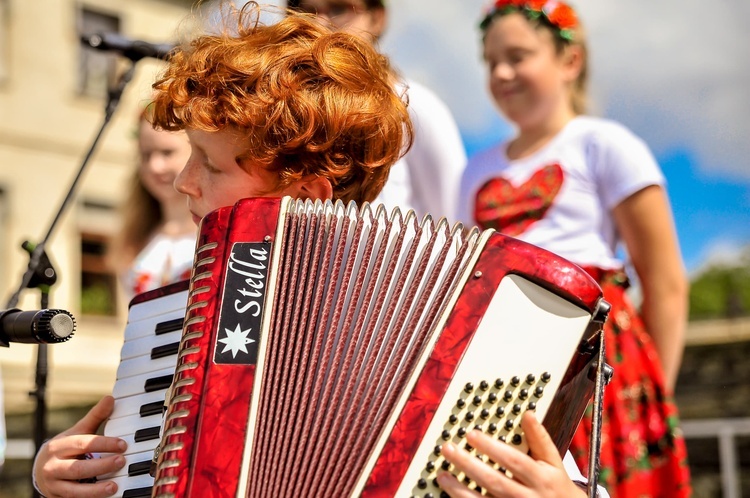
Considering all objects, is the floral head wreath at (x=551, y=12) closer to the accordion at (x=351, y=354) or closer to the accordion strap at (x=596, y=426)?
the accordion at (x=351, y=354)

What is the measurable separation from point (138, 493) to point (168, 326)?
26 cm

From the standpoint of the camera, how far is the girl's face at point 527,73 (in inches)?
113

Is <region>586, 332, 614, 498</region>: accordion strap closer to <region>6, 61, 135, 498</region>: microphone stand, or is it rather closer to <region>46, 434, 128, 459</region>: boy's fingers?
<region>46, 434, 128, 459</region>: boy's fingers

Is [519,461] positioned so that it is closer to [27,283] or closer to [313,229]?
[313,229]

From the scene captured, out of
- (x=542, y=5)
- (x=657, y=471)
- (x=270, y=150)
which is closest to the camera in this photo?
(x=270, y=150)

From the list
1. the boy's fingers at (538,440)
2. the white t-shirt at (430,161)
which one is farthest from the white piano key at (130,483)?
the white t-shirt at (430,161)

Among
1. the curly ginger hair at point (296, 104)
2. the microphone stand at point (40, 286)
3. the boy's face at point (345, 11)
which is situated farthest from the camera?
the boy's face at point (345, 11)

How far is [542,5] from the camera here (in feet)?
9.50

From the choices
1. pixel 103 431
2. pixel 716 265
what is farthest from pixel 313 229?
pixel 716 265

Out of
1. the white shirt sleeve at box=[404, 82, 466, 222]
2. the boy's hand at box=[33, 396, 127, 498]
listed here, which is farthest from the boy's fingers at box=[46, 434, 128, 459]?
the white shirt sleeve at box=[404, 82, 466, 222]

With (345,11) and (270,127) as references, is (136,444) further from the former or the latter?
(345,11)

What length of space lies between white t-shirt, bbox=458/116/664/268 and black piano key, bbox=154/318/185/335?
1243 mm

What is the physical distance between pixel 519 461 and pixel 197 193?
0.75m

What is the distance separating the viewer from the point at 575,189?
106 inches
